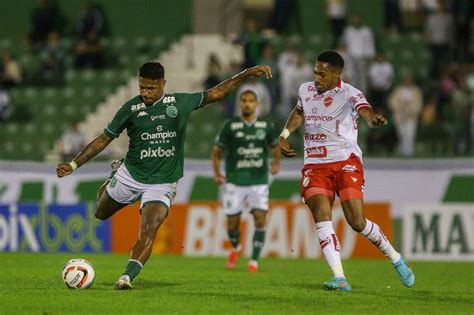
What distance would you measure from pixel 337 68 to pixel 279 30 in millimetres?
18845

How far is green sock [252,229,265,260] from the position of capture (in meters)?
18.3

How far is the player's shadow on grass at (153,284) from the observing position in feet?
44.5

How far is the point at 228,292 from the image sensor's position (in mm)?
13109

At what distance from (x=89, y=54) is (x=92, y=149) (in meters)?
18.3

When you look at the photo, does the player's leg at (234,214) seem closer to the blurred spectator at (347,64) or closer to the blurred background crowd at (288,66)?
the blurred background crowd at (288,66)

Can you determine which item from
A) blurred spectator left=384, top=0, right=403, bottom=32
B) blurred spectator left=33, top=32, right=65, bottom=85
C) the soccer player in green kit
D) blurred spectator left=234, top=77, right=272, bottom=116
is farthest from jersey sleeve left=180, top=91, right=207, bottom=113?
blurred spectator left=384, top=0, right=403, bottom=32

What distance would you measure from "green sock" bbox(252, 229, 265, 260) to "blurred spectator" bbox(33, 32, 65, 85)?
14.1 metres

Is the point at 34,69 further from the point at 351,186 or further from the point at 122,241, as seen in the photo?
the point at 351,186

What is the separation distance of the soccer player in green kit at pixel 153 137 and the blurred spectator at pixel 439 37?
1698 centimetres

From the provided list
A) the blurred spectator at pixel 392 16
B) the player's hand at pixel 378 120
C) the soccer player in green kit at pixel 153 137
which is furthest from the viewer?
the blurred spectator at pixel 392 16

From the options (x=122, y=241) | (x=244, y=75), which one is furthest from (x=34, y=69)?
(x=244, y=75)

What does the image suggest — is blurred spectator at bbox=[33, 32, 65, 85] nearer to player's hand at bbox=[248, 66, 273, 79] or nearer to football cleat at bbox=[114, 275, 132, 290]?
player's hand at bbox=[248, 66, 273, 79]

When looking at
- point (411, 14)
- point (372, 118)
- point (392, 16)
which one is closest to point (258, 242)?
point (372, 118)

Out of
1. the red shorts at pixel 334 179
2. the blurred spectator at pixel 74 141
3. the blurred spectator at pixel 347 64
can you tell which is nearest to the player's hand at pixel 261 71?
the red shorts at pixel 334 179
